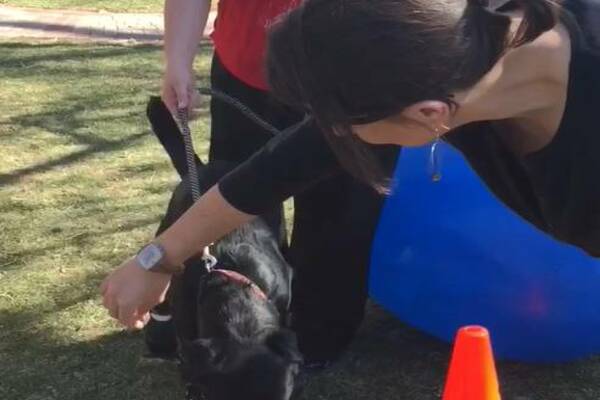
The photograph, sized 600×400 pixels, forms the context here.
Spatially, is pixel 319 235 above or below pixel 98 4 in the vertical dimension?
above

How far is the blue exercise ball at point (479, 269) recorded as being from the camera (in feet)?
10.4

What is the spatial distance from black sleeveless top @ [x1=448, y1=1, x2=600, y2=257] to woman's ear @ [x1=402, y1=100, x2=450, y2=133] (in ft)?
0.81

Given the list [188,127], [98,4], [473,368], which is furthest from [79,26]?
[473,368]

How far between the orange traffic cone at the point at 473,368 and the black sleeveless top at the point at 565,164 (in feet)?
1.37

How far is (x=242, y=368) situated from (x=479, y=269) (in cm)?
87

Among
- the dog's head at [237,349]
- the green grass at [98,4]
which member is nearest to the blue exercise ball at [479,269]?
the dog's head at [237,349]

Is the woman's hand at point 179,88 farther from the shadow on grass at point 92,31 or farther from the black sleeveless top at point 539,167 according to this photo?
the shadow on grass at point 92,31

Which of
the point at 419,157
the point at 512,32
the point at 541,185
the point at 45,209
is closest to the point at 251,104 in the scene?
the point at 419,157

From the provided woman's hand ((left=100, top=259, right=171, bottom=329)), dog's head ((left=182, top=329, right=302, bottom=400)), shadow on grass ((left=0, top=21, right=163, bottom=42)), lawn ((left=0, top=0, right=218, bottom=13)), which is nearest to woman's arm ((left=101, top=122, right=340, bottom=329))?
woman's hand ((left=100, top=259, right=171, bottom=329))

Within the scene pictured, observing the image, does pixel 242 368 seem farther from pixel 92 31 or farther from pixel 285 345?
pixel 92 31

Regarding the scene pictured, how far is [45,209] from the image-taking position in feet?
15.8

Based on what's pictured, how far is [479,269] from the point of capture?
322 centimetres

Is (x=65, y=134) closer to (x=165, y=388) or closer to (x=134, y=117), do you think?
(x=134, y=117)

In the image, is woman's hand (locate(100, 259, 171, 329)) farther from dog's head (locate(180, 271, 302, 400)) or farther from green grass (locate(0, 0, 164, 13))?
green grass (locate(0, 0, 164, 13))
